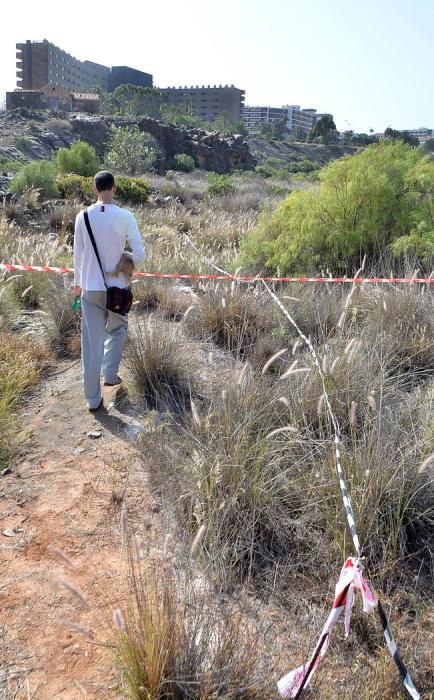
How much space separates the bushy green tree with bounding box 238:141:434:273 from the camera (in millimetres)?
8070

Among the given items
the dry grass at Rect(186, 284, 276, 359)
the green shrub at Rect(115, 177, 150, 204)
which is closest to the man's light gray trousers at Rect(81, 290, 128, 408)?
the dry grass at Rect(186, 284, 276, 359)

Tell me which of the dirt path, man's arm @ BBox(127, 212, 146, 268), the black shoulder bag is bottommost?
the dirt path

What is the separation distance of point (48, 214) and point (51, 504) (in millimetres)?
11563

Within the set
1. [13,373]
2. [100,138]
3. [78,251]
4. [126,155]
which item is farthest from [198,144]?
[78,251]

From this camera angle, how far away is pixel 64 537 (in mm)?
3250

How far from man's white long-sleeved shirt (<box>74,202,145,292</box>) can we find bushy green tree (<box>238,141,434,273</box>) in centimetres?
354

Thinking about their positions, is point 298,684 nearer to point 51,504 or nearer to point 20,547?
point 20,547

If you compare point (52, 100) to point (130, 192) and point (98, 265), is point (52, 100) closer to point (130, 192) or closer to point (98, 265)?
point (130, 192)

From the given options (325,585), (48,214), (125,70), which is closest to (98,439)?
(325,585)

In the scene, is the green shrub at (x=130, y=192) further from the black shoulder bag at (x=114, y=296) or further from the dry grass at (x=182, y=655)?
the dry grass at (x=182, y=655)

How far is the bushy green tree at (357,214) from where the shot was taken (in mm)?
8070

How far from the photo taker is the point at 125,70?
162m

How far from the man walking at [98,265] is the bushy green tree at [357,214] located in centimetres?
358

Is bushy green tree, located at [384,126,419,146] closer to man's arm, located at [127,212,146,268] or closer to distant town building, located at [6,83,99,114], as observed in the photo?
man's arm, located at [127,212,146,268]
